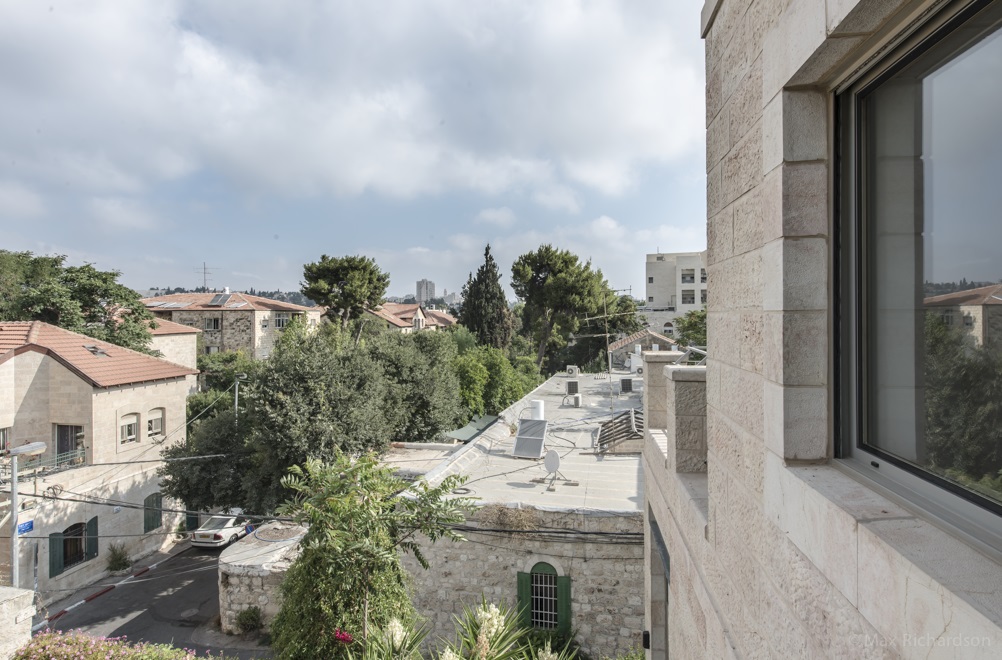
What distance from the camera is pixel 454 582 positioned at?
8633 mm

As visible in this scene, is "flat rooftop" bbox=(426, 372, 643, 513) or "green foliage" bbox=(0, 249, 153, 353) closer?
"flat rooftop" bbox=(426, 372, 643, 513)

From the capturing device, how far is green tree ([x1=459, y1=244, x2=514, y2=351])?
37.8 meters

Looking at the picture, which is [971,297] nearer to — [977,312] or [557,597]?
[977,312]

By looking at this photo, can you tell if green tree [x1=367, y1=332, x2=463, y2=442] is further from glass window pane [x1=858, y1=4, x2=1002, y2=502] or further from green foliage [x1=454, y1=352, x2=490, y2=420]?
glass window pane [x1=858, y1=4, x2=1002, y2=502]

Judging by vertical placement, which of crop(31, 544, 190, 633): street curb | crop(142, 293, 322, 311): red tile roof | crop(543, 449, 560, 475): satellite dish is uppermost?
crop(142, 293, 322, 311): red tile roof

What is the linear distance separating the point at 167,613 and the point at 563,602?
9.73 meters

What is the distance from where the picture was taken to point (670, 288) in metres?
52.4

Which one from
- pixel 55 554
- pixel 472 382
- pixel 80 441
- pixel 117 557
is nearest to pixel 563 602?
pixel 55 554

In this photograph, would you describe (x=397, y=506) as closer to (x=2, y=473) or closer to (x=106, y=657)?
(x=106, y=657)

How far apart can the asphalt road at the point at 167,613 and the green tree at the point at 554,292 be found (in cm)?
2494

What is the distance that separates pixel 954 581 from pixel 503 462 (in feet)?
36.1

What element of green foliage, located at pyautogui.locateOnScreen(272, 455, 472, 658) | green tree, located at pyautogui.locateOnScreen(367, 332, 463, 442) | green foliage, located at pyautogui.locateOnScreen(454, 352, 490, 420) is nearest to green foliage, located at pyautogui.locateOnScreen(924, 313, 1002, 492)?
green foliage, located at pyautogui.locateOnScreen(272, 455, 472, 658)

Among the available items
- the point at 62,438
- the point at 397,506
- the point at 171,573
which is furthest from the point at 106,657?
the point at 62,438

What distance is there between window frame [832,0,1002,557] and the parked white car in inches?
700
